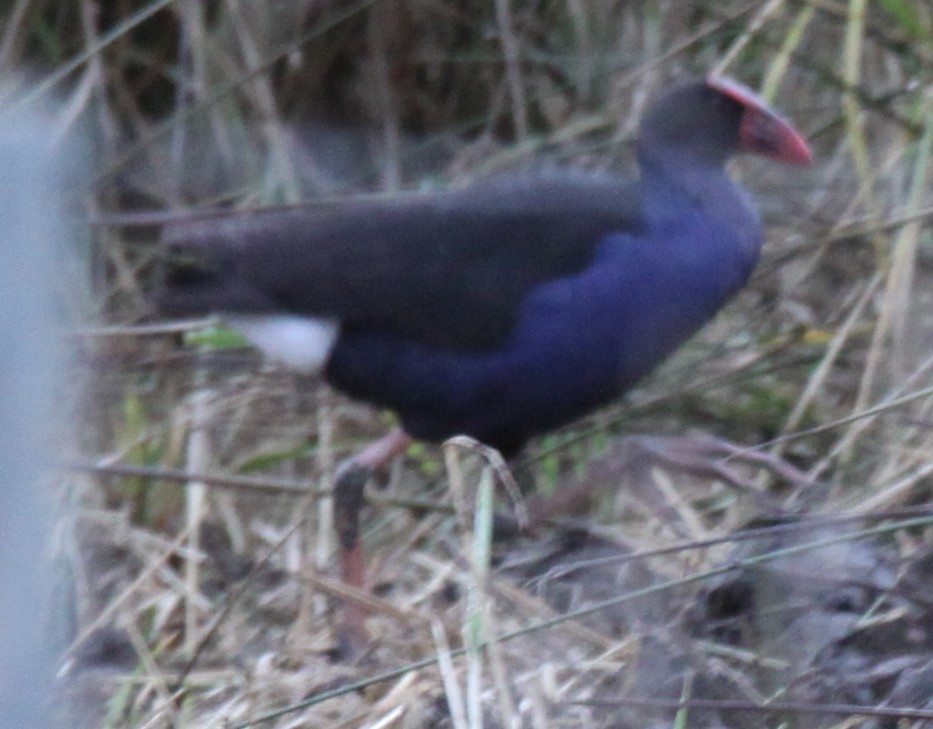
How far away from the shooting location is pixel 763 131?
2125 mm

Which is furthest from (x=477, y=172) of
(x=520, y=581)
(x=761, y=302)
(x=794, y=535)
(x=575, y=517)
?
(x=794, y=535)

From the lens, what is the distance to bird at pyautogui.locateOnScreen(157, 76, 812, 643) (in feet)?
6.21

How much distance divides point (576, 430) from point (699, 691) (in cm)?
87

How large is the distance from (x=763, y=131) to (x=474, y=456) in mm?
578

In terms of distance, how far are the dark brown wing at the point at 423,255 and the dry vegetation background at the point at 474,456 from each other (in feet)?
0.66

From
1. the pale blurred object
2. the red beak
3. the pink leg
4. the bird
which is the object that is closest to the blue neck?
the bird

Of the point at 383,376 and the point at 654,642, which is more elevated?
the point at 383,376

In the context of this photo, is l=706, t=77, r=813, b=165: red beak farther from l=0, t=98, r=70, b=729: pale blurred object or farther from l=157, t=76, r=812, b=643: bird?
l=0, t=98, r=70, b=729: pale blurred object

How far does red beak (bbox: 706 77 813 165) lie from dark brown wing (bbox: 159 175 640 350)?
0.91 feet

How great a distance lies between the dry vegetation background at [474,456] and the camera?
1.55 m

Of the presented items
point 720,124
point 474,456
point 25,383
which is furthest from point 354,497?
point 25,383

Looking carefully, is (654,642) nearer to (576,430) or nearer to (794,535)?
(794,535)

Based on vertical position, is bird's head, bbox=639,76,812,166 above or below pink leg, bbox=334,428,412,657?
above

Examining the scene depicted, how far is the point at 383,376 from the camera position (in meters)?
1.97
